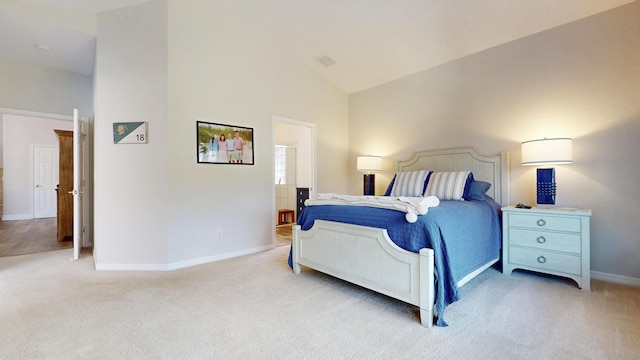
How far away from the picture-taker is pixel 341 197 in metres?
2.69

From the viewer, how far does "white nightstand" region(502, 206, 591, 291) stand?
2.48 m

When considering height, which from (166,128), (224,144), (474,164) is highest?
(166,128)

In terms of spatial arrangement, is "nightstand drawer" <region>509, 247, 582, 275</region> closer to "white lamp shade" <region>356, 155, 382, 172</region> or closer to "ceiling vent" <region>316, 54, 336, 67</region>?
"white lamp shade" <region>356, 155, 382, 172</region>

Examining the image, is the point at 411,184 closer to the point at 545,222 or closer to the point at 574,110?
the point at 545,222

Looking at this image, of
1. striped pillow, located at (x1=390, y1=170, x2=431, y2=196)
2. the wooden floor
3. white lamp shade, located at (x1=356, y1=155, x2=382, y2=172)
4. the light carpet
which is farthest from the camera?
white lamp shade, located at (x1=356, y1=155, x2=382, y2=172)

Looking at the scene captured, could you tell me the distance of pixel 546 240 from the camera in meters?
2.65

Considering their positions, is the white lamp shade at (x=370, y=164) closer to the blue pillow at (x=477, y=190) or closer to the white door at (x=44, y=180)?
the blue pillow at (x=477, y=190)

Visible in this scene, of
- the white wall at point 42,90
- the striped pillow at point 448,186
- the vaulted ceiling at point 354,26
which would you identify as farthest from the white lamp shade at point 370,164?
the white wall at point 42,90

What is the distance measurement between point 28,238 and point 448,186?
6.54m

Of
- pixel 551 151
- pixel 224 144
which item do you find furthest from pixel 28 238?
pixel 551 151

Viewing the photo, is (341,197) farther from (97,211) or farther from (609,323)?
(97,211)

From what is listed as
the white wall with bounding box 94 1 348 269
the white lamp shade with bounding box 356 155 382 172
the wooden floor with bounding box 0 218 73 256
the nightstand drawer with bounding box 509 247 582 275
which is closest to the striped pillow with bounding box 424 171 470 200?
the nightstand drawer with bounding box 509 247 582 275

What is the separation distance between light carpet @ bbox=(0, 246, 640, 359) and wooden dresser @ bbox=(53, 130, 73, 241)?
1.81 metres

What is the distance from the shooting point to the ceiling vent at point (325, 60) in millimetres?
4197
